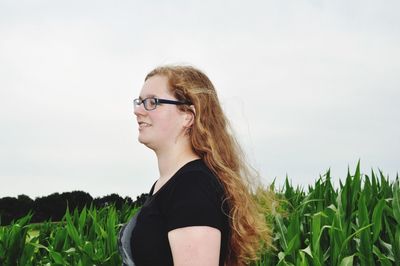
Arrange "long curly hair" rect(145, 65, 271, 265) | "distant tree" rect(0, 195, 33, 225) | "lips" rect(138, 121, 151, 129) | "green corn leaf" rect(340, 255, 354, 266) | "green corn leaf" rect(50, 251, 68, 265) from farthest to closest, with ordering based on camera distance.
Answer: "distant tree" rect(0, 195, 33, 225), "green corn leaf" rect(50, 251, 68, 265), "green corn leaf" rect(340, 255, 354, 266), "lips" rect(138, 121, 151, 129), "long curly hair" rect(145, 65, 271, 265)

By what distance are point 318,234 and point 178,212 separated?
1.30 meters

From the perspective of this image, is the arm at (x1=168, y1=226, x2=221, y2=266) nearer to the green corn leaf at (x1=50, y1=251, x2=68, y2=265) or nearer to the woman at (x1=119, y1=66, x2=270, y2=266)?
the woman at (x1=119, y1=66, x2=270, y2=266)

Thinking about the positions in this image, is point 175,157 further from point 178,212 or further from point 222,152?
point 178,212

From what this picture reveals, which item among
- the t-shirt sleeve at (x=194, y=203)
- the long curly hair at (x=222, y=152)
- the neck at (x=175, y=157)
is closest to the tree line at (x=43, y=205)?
the long curly hair at (x=222, y=152)

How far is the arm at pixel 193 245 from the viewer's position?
2783 millimetres

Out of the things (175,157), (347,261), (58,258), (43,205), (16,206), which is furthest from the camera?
(16,206)

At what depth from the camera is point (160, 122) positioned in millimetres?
3248

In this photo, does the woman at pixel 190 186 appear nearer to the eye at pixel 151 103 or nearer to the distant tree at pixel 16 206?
the eye at pixel 151 103

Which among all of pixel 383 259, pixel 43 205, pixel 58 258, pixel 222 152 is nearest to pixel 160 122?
pixel 222 152

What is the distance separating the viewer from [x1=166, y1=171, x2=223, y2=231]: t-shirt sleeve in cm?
281

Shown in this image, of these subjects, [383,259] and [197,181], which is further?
[383,259]

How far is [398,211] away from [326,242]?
19.5 inches

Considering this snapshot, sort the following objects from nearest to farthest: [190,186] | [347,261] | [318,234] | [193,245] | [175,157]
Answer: [193,245] → [190,186] → [175,157] → [347,261] → [318,234]

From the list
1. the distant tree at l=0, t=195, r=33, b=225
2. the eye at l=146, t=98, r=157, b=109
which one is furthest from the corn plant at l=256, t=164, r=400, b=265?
the distant tree at l=0, t=195, r=33, b=225
